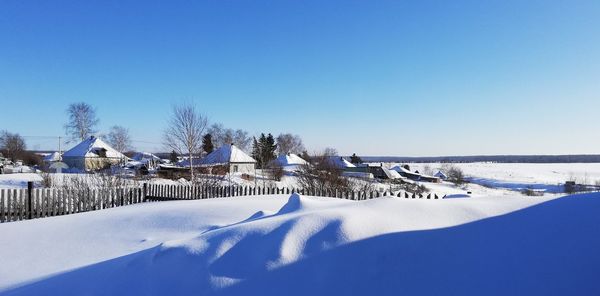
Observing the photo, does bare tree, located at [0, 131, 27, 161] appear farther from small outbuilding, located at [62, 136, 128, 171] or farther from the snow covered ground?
the snow covered ground

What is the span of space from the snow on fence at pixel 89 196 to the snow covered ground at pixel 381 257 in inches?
309

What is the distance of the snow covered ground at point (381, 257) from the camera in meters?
3.03

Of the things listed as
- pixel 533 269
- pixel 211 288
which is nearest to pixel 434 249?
pixel 533 269

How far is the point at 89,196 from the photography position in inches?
503

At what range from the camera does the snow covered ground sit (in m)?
3.03

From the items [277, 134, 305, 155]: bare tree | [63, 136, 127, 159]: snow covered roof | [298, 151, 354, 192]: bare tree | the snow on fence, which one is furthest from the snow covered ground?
[277, 134, 305, 155]: bare tree

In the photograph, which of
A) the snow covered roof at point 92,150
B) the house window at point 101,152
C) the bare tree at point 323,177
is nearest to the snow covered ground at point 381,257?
the bare tree at point 323,177

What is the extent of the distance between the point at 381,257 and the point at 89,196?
12080 millimetres

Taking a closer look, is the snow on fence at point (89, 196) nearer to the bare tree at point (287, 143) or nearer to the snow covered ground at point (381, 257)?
the snow covered ground at point (381, 257)

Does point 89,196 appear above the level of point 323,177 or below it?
below

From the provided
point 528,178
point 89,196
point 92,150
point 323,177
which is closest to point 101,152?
point 92,150

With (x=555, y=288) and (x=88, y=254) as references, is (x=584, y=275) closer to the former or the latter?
(x=555, y=288)

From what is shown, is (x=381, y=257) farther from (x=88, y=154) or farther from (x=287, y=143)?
(x=287, y=143)

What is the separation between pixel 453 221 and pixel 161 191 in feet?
42.8
